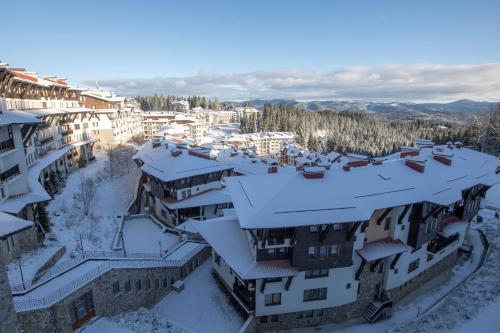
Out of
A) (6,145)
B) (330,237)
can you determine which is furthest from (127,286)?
(6,145)

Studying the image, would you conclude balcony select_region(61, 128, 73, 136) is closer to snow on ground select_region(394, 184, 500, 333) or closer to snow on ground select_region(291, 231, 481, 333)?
snow on ground select_region(291, 231, 481, 333)

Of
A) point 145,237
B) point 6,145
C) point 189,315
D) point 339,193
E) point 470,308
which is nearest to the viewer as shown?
point 339,193

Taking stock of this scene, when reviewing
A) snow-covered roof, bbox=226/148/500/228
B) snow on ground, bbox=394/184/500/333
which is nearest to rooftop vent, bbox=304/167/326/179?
snow-covered roof, bbox=226/148/500/228

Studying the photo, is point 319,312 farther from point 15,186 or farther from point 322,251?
point 15,186

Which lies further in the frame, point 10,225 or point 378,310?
point 378,310

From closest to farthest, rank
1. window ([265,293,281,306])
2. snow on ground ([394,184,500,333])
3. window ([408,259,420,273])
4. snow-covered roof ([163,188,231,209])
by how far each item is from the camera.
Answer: window ([265,293,281,306]), snow on ground ([394,184,500,333]), window ([408,259,420,273]), snow-covered roof ([163,188,231,209])

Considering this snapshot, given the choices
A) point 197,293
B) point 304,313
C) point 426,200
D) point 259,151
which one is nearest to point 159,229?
point 197,293
